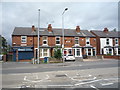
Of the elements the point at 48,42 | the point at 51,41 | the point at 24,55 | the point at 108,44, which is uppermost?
the point at 51,41

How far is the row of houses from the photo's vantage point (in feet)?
104

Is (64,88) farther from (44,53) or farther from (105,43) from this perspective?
(105,43)

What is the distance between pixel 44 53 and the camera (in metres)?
32.5

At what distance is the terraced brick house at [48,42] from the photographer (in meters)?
31.3

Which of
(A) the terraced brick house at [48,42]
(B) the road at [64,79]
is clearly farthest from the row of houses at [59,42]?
(B) the road at [64,79]

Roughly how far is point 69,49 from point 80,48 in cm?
289

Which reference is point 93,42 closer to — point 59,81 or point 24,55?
point 24,55

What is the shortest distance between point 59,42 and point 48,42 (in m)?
2.82

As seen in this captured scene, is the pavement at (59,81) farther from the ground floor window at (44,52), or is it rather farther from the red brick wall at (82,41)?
the red brick wall at (82,41)

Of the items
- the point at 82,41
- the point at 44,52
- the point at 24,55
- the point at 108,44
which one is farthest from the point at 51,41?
the point at 108,44

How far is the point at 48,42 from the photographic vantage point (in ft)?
110

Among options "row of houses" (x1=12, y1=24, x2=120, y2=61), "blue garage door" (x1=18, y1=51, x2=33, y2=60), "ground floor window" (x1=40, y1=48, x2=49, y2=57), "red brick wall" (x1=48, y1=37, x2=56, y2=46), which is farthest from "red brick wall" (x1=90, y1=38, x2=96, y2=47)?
"blue garage door" (x1=18, y1=51, x2=33, y2=60)

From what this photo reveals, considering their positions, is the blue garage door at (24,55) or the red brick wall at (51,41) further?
the red brick wall at (51,41)

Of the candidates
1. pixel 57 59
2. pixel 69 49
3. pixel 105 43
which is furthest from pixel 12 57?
pixel 105 43
